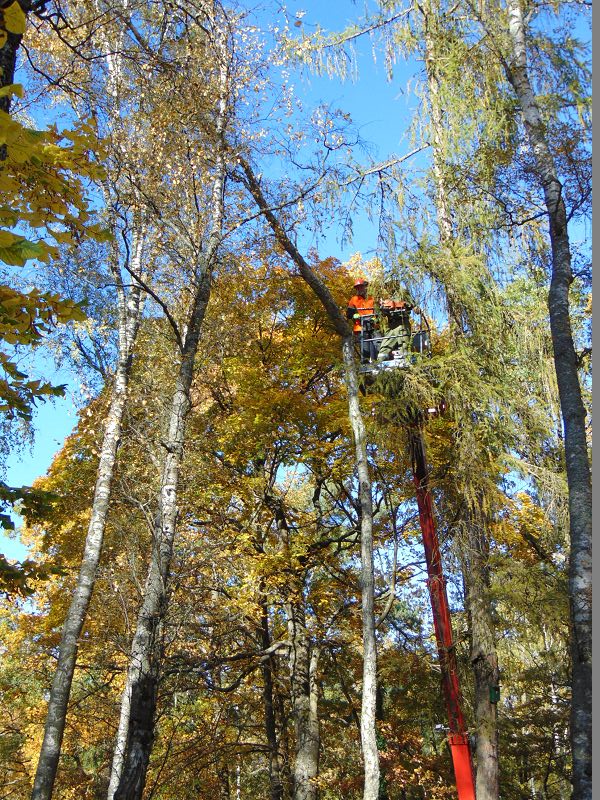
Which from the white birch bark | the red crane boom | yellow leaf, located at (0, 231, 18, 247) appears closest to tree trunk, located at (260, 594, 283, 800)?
the red crane boom

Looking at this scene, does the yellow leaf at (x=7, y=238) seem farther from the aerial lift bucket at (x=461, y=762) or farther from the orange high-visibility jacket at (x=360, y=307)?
the aerial lift bucket at (x=461, y=762)

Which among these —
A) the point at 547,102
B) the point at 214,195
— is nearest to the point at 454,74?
the point at 547,102

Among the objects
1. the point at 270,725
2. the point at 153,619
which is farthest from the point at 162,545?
the point at 270,725

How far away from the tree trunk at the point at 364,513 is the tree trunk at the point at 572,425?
8.22 ft

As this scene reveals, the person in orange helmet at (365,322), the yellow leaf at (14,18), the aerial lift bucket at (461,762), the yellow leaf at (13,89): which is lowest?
the aerial lift bucket at (461,762)

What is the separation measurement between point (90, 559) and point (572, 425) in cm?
632

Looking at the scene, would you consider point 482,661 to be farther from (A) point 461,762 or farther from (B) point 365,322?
(B) point 365,322

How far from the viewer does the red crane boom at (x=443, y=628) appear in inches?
332

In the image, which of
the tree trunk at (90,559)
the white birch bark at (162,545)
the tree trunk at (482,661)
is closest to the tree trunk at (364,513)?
the white birch bark at (162,545)

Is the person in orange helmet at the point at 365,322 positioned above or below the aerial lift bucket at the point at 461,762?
above

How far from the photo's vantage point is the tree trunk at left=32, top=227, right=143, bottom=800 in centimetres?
769

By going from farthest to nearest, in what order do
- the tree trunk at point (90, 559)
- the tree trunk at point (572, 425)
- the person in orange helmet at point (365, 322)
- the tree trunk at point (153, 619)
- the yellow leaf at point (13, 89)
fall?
1. the person in orange helmet at point (365, 322)
2. the tree trunk at point (90, 559)
3. the tree trunk at point (153, 619)
4. the tree trunk at point (572, 425)
5. the yellow leaf at point (13, 89)

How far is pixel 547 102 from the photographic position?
22.7 ft

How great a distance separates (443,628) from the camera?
347 inches
